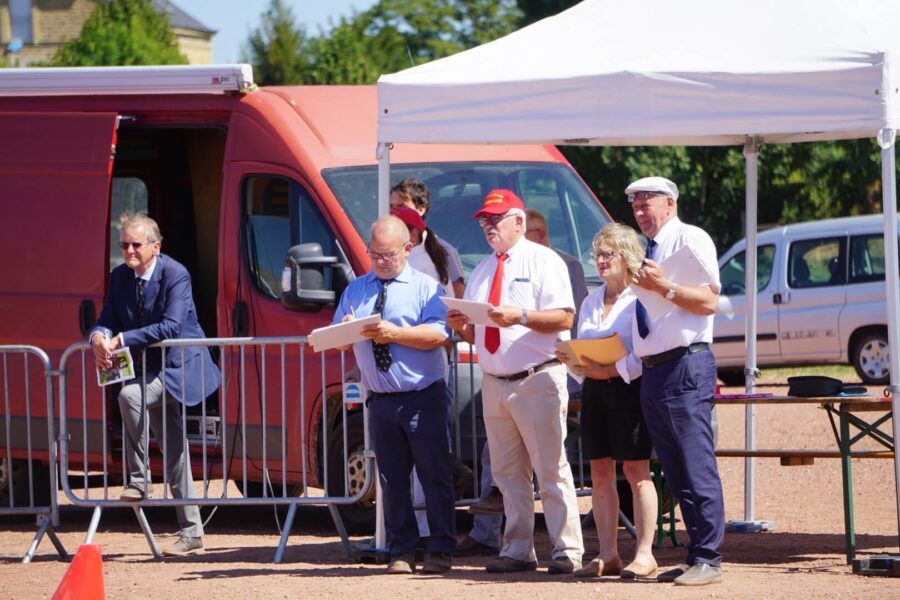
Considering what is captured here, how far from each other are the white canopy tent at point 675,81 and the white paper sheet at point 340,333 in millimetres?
925

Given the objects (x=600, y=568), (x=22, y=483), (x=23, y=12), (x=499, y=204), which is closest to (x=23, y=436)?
(x=22, y=483)

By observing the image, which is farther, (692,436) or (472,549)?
(472,549)

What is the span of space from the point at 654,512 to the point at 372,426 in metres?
1.57

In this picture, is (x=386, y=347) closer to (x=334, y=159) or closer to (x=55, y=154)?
(x=334, y=159)

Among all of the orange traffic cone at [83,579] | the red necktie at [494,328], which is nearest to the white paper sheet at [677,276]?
the red necktie at [494,328]

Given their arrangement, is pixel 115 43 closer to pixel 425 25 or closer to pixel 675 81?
pixel 425 25

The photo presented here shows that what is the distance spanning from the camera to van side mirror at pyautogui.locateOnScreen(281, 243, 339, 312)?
9062 mm

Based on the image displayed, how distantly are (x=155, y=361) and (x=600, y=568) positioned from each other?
9.74 ft

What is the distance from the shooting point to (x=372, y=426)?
27.0ft

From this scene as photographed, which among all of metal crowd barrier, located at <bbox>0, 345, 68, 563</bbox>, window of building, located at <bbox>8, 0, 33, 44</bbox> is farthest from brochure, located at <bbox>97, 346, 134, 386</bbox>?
window of building, located at <bbox>8, 0, 33, 44</bbox>

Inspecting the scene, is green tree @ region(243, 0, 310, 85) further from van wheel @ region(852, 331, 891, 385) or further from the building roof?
van wheel @ region(852, 331, 891, 385)

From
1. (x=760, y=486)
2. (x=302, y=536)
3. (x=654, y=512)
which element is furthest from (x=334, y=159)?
(x=760, y=486)

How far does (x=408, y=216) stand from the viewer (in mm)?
8648

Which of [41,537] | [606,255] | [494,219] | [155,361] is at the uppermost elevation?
[494,219]
